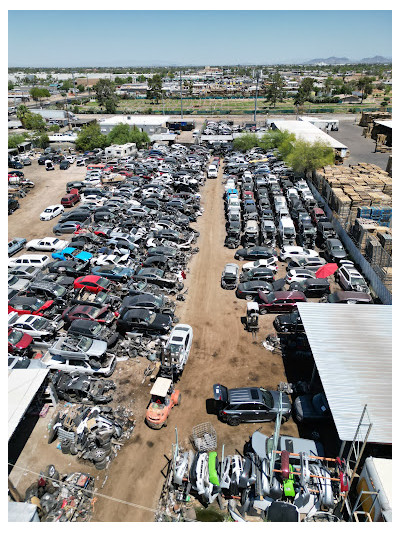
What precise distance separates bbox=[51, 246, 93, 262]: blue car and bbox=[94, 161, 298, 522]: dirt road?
298 inches

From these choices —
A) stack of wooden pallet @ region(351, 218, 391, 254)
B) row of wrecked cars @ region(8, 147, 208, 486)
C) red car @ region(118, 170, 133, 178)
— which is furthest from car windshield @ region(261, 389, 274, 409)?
red car @ region(118, 170, 133, 178)

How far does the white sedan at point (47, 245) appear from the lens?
88.2 feet

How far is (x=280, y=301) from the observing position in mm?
19922

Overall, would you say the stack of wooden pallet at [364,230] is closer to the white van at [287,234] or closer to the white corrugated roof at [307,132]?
the white van at [287,234]

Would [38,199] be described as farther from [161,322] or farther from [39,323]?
[161,322]

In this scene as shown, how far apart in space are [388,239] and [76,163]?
43863 mm

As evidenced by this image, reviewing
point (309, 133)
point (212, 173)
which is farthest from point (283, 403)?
point (309, 133)

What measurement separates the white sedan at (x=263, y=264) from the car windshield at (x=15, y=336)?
14.1 metres

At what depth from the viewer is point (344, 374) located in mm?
12828

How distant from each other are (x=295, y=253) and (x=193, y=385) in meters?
13.8

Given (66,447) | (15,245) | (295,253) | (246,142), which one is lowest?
(66,447)

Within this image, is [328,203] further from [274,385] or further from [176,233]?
[274,385]

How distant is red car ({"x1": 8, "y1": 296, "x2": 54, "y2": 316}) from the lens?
755 inches

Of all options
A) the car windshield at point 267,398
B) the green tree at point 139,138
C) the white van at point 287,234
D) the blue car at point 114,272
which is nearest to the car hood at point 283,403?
the car windshield at point 267,398
